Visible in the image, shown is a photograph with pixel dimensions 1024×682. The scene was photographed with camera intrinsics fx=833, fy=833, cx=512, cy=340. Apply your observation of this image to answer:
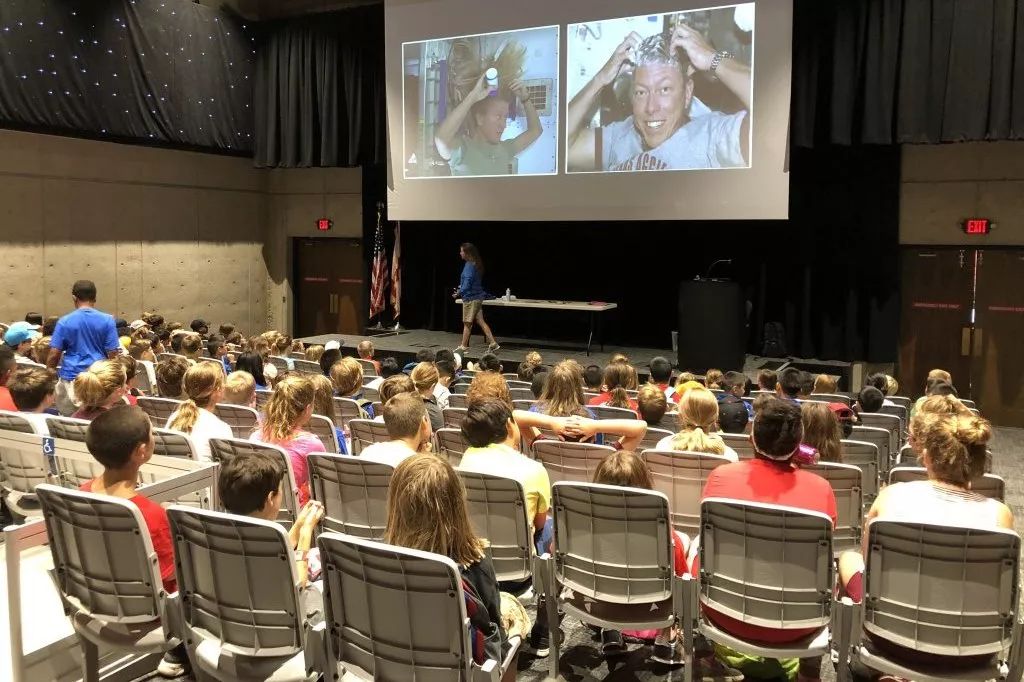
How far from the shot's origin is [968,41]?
847cm

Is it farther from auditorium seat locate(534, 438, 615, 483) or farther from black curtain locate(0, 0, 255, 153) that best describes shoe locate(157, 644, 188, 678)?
black curtain locate(0, 0, 255, 153)

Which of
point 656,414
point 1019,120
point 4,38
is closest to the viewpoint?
point 656,414

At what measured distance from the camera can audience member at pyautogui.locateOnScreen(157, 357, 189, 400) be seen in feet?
17.4

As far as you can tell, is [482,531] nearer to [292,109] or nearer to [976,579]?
[976,579]

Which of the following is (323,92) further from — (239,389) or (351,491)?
(351,491)

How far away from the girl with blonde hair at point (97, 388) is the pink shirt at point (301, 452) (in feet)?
3.57

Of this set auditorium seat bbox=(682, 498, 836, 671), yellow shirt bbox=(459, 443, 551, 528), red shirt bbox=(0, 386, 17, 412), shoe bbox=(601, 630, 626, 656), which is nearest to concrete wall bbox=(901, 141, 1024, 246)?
shoe bbox=(601, 630, 626, 656)

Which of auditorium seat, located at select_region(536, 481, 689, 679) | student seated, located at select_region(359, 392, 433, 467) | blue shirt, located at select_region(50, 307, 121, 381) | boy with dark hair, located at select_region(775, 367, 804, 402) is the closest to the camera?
auditorium seat, located at select_region(536, 481, 689, 679)

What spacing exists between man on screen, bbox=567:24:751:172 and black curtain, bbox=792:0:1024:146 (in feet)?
2.79

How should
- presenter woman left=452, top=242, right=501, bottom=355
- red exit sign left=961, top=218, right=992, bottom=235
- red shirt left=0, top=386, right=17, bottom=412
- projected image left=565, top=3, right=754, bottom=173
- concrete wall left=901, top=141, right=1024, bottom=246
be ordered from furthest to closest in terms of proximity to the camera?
presenter woman left=452, top=242, right=501, bottom=355, red exit sign left=961, top=218, right=992, bottom=235, concrete wall left=901, top=141, right=1024, bottom=246, projected image left=565, top=3, right=754, bottom=173, red shirt left=0, top=386, right=17, bottom=412

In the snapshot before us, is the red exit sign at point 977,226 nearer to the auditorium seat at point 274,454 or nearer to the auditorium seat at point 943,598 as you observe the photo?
the auditorium seat at point 943,598

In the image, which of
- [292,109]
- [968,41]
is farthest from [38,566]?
[292,109]

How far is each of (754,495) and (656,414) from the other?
1995 mm

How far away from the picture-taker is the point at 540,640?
339 cm
